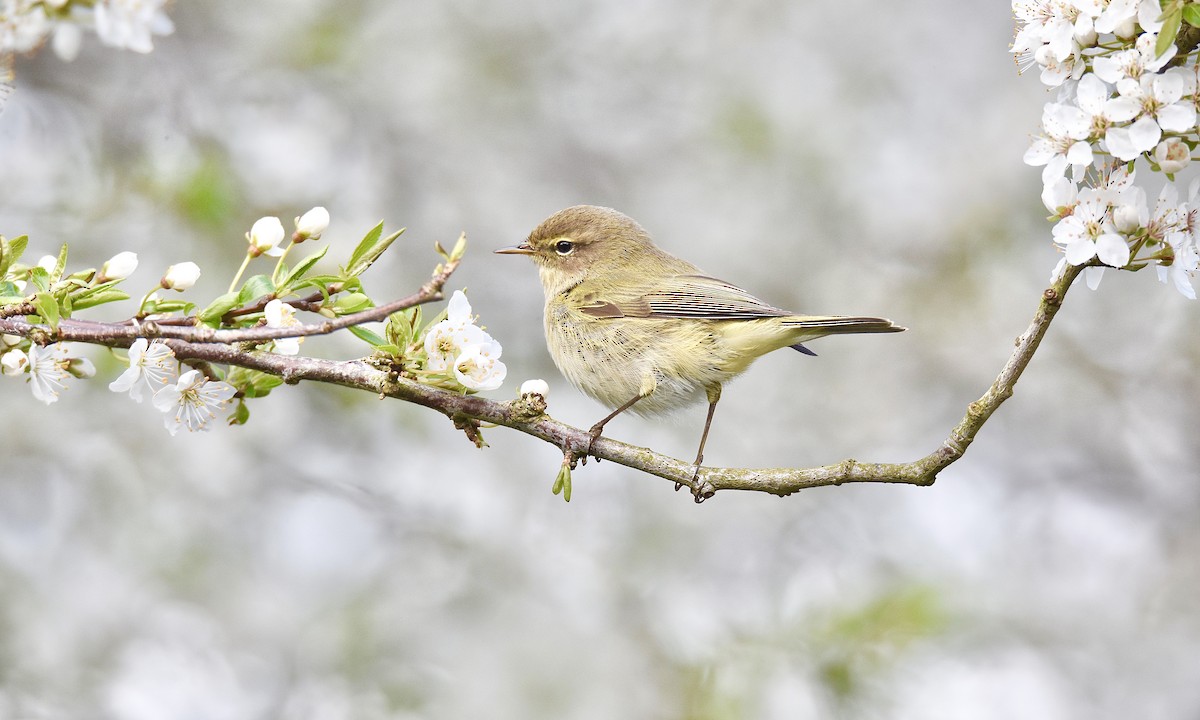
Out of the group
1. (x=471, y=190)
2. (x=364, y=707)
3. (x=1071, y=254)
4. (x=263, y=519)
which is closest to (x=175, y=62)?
(x=471, y=190)

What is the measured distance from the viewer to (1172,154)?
6.81ft

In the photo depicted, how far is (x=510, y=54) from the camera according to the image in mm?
7590

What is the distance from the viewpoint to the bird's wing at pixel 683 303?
4129 mm

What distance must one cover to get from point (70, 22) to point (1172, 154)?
1983 millimetres

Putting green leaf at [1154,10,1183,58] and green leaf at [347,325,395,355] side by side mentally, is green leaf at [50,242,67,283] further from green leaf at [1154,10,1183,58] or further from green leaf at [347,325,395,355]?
green leaf at [1154,10,1183,58]

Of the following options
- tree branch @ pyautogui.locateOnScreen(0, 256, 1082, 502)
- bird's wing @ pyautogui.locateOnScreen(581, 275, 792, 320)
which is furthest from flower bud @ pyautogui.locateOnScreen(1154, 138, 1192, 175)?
bird's wing @ pyautogui.locateOnScreen(581, 275, 792, 320)

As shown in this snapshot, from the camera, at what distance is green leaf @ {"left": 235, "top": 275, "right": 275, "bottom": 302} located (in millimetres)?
2375

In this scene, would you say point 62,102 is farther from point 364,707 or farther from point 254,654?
point 364,707

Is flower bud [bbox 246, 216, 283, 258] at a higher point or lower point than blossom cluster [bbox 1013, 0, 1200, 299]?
lower

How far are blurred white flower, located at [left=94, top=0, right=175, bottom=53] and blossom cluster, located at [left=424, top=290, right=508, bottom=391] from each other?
893 mm

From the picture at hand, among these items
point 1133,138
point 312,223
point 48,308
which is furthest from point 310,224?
point 1133,138

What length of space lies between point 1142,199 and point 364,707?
16.2 ft

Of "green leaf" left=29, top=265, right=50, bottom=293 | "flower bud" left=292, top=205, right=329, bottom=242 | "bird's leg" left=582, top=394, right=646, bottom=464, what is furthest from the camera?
"bird's leg" left=582, top=394, right=646, bottom=464

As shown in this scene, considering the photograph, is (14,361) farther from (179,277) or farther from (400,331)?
(400,331)
